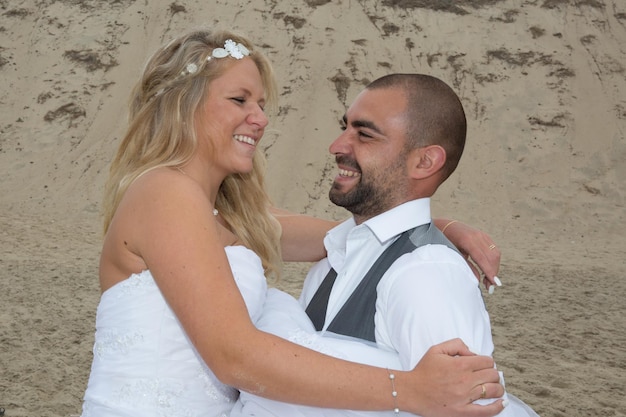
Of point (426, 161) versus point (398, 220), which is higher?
point (426, 161)

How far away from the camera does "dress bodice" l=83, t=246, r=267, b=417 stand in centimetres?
267

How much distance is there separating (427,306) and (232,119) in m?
1.01

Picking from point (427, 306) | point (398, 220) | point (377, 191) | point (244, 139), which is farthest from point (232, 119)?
point (427, 306)

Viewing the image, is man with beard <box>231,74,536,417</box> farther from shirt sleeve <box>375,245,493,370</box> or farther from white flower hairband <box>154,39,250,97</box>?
white flower hairband <box>154,39,250,97</box>

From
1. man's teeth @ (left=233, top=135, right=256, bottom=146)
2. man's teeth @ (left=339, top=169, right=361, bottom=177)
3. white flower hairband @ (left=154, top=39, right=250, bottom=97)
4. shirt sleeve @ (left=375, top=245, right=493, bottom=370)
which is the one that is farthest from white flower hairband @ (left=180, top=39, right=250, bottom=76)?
shirt sleeve @ (left=375, top=245, right=493, bottom=370)

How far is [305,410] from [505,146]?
42.5ft

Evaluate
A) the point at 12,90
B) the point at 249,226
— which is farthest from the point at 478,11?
the point at 249,226

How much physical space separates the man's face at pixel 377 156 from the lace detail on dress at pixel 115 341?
85 centimetres

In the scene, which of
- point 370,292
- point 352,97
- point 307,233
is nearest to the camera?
point 370,292

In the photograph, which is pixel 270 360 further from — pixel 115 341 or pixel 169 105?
pixel 169 105

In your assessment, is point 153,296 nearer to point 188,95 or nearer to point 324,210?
point 188,95

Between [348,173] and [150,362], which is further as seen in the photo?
[348,173]

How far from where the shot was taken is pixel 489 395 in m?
2.29

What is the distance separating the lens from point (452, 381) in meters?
2.23
